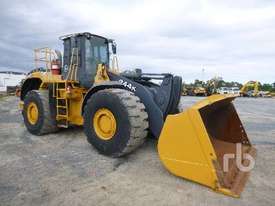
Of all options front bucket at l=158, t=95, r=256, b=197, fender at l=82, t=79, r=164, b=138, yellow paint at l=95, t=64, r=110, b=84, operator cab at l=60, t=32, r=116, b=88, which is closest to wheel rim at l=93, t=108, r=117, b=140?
fender at l=82, t=79, r=164, b=138

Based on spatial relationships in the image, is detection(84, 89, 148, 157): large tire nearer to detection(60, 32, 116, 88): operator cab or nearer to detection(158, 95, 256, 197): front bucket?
detection(158, 95, 256, 197): front bucket

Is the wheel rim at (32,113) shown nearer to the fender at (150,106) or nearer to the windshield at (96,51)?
the windshield at (96,51)

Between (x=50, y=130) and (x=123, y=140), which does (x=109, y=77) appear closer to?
(x=123, y=140)

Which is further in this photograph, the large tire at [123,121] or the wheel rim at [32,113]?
the wheel rim at [32,113]

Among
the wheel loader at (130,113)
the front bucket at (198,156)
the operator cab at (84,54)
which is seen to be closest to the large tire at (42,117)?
the wheel loader at (130,113)

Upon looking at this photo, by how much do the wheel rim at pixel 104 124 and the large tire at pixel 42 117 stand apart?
235 centimetres

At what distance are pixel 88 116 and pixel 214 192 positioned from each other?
2.93m

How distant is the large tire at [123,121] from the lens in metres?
5.55

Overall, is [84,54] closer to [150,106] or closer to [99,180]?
[150,106]

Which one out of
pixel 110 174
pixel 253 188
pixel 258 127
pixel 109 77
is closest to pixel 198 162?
pixel 253 188

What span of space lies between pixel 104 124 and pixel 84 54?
8.25 feet

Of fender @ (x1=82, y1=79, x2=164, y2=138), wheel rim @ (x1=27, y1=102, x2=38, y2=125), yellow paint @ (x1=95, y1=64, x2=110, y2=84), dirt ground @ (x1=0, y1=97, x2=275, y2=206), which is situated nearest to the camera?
dirt ground @ (x1=0, y1=97, x2=275, y2=206)

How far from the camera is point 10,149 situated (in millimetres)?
6734

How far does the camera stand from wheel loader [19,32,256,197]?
457cm
